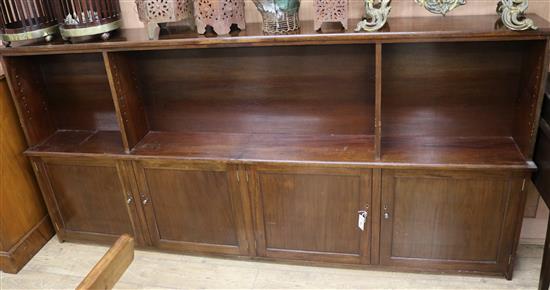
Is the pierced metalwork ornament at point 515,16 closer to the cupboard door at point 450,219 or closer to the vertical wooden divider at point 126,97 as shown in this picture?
the cupboard door at point 450,219

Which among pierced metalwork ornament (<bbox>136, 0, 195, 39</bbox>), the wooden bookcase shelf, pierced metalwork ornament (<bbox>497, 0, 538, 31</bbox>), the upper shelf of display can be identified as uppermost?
pierced metalwork ornament (<bbox>136, 0, 195, 39</bbox>)

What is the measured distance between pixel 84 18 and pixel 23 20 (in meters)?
0.28

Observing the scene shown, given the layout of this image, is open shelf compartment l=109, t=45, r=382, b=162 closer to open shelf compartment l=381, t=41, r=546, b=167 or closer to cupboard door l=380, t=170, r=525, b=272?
open shelf compartment l=381, t=41, r=546, b=167

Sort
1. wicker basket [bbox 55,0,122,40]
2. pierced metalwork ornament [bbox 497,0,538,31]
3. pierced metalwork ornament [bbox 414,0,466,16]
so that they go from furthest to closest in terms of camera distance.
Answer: wicker basket [bbox 55,0,122,40]
pierced metalwork ornament [bbox 414,0,466,16]
pierced metalwork ornament [bbox 497,0,538,31]

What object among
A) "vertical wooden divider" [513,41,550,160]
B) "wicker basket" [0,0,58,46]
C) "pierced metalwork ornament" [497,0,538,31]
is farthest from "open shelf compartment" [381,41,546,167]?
"wicker basket" [0,0,58,46]

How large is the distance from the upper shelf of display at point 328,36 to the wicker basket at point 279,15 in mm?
51

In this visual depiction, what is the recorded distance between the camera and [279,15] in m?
1.76

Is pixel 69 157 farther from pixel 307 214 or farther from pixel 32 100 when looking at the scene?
pixel 307 214

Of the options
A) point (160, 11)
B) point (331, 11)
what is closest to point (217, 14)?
point (160, 11)

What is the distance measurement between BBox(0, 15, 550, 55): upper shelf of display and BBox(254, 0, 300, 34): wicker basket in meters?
0.05

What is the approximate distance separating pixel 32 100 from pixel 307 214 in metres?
1.43

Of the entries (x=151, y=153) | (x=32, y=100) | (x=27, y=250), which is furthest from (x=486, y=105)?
(x=27, y=250)

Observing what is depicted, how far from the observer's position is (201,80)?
7.02ft

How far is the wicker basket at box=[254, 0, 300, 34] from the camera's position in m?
1.75
